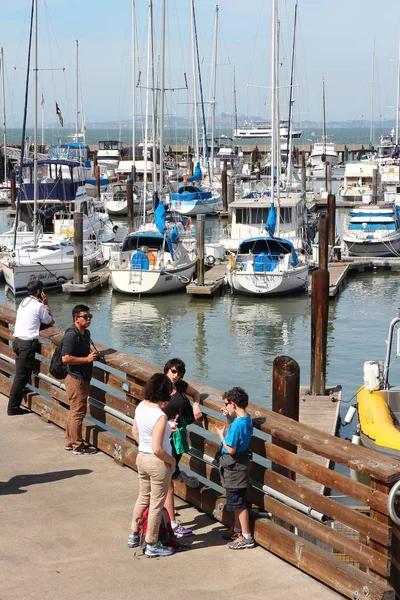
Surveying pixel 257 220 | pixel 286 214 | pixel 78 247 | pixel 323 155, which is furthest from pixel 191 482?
pixel 323 155

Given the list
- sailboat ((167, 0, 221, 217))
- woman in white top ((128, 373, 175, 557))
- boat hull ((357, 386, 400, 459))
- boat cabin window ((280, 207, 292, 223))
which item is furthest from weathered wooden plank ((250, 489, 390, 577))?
sailboat ((167, 0, 221, 217))

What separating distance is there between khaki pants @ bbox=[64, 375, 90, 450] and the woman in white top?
6.76 feet

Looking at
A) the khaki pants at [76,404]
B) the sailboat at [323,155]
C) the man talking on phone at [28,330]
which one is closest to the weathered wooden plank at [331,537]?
the khaki pants at [76,404]

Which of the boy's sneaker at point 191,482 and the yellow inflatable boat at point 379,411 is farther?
the yellow inflatable boat at point 379,411

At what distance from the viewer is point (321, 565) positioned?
6.78 m

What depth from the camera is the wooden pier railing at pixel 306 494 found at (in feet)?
21.2

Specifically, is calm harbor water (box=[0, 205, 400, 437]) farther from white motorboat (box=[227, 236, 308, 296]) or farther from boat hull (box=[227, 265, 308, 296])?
white motorboat (box=[227, 236, 308, 296])

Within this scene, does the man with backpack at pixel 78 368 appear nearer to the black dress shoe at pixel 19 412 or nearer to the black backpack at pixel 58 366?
the black backpack at pixel 58 366

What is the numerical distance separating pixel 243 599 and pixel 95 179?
195 ft

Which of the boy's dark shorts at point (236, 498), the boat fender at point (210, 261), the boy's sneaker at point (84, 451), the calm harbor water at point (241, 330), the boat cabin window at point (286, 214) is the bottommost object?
the calm harbor water at point (241, 330)

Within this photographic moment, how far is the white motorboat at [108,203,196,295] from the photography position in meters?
33.8

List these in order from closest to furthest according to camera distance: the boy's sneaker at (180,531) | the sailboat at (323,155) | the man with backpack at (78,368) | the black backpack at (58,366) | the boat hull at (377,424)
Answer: the boy's sneaker at (180,531) → the man with backpack at (78,368) → the black backpack at (58,366) → the boat hull at (377,424) → the sailboat at (323,155)

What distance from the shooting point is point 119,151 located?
303ft

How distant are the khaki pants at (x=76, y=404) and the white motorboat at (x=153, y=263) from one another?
2440 centimetres
